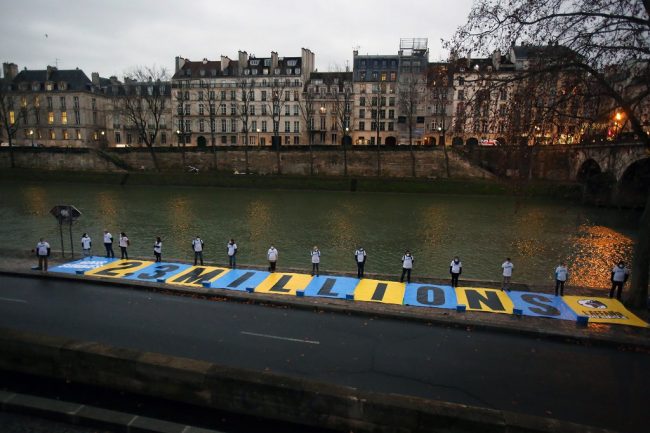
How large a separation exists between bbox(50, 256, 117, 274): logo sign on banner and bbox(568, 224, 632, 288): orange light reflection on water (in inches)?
1022

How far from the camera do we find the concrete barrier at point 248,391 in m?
6.68

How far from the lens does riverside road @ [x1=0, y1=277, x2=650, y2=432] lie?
33.8 ft

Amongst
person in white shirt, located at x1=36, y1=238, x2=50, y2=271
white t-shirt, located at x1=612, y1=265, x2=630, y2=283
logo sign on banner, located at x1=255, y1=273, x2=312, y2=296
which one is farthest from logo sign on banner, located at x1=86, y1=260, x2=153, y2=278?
white t-shirt, located at x1=612, y1=265, x2=630, y2=283

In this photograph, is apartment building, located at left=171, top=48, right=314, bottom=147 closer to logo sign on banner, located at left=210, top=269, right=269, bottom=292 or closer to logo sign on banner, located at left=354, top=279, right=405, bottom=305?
logo sign on banner, located at left=210, top=269, right=269, bottom=292

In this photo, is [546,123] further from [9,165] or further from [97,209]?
[9,165]

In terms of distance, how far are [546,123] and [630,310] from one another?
838 cm

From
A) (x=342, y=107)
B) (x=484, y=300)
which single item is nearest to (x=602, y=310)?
(x=484, y=300)

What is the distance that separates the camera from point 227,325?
47.3 feet

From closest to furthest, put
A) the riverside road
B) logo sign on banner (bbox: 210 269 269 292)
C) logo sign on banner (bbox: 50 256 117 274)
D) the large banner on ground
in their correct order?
the riverside road, the large banner on ground, logo sign on banner (bbox: 210 269 269 292), logo sign on banner (bbox: 50 256 117 274)

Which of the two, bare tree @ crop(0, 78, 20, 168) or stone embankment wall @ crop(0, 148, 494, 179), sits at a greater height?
bare tree @ crop(0, 78, 20, 168)

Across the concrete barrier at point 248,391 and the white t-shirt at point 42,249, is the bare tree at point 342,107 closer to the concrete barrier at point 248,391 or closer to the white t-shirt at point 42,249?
the white t-shirt at point 42,249

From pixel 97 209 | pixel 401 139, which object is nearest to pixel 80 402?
pixel 97 209

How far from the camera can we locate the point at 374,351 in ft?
41.4

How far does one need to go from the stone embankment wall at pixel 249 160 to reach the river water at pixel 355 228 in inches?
555
